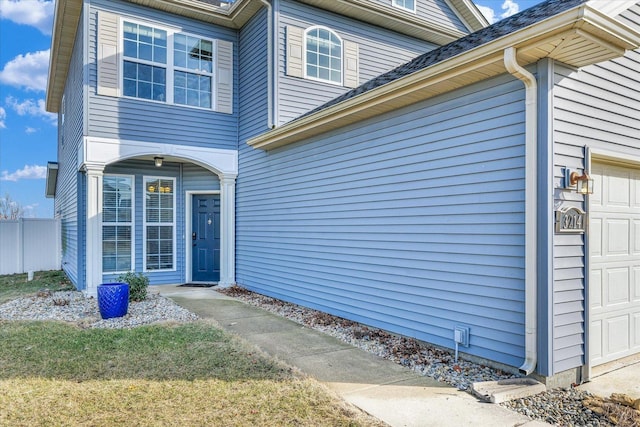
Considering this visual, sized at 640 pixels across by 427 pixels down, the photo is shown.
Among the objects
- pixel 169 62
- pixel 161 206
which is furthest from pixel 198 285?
pixel 169 62

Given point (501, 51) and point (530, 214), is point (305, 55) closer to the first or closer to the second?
point (501, 51)

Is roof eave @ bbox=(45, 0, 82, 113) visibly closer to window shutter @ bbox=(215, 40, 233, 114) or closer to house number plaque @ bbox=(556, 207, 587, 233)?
window shutter @ bbox=(215, 40, 233, 114)

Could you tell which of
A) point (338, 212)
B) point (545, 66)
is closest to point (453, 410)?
point (545, 66)

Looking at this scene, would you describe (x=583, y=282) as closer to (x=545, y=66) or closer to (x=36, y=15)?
(x=545, y=66)

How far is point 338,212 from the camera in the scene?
6.23 m

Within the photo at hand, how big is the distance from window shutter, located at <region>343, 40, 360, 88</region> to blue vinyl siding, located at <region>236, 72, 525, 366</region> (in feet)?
8.42

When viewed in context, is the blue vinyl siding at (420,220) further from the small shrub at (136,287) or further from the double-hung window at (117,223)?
the double-hung window at (117,223)

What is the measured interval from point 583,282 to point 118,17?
27.7 ft

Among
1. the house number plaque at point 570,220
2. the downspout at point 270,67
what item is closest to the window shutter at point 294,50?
the downspout at point 270,67

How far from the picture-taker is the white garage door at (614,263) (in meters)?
4.00

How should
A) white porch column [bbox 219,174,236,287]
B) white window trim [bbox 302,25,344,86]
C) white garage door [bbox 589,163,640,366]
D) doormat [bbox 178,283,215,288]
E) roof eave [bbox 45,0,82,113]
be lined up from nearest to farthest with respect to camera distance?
white garage door [bbox 589,163,640,366]
roof eave [bbox 45,0,82,113]
white window trim [bbox 302,25,344,86]
white porch column [bbox 219,174,236,287]
doormat [bbox 178,283,215,288]

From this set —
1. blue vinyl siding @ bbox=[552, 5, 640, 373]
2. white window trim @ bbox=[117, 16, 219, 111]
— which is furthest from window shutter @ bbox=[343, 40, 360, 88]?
blue vinyl siding @ bbox=[552, 5, 640, 373]

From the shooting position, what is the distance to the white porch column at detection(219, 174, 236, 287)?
30.0 feet

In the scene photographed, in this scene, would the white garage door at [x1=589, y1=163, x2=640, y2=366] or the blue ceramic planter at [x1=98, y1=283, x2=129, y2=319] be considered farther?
the blue ceramic planter at [x1=98, y1=283, x2=129, y2=319]
